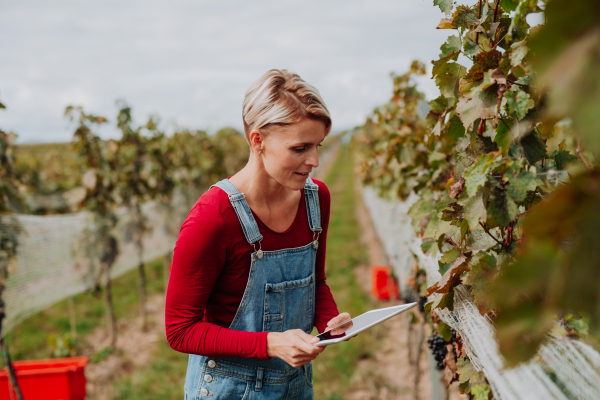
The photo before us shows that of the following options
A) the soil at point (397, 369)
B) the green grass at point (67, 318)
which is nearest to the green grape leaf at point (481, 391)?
the soil at point (397, 369)

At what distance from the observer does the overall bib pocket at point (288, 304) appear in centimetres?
148

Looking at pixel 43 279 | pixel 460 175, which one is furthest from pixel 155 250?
pixel 460 175

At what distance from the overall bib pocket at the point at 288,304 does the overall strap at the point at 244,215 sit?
190 millimetres

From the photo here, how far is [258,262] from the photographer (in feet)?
4.70

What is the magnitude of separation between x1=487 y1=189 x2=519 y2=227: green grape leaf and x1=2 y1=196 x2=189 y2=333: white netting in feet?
11.6

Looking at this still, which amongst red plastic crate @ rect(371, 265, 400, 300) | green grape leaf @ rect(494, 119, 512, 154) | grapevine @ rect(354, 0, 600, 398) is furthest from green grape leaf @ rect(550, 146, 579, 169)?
red plastic crate @ rect(371, 265, 400, 300)

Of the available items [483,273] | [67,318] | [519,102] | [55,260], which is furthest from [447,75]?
[67,318]

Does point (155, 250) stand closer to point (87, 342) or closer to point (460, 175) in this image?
point (87, 342)

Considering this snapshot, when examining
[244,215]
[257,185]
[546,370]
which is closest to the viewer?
[546,370]

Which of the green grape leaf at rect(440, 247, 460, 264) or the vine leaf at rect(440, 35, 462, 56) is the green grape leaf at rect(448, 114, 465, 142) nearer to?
the vine leaf at rect(440, 35, 462, 56)

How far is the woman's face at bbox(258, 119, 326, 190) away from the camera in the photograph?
4.55ft

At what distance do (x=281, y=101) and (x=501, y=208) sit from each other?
2.43 feet

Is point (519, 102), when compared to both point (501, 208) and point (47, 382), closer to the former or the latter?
point (501, 208)

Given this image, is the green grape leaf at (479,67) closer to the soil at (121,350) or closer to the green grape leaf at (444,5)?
the green grape leaf at (444,5)
